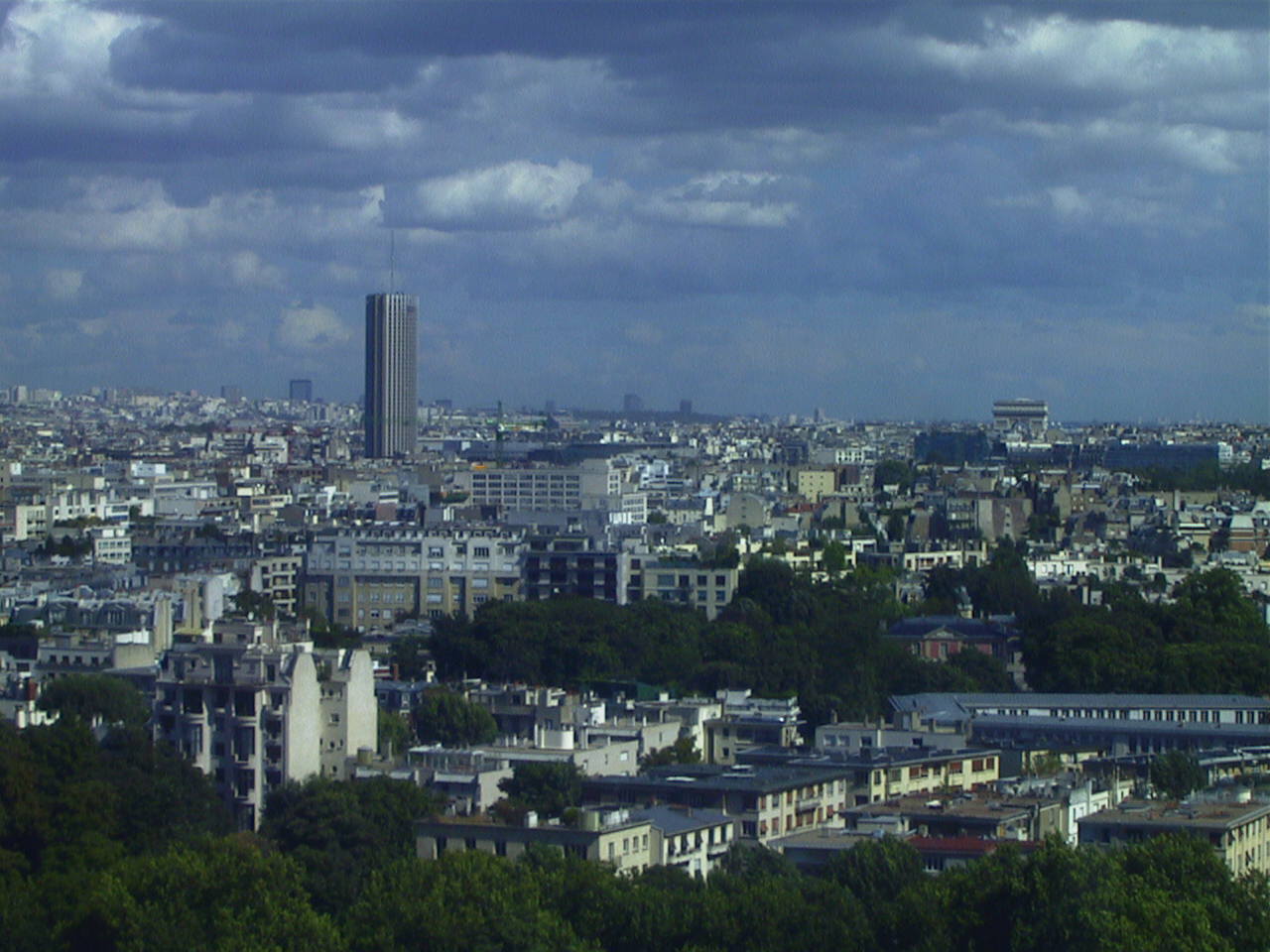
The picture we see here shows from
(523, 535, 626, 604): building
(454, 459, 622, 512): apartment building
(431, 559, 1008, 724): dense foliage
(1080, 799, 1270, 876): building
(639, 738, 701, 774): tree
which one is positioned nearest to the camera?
(1080, 799, 1270, 876): building

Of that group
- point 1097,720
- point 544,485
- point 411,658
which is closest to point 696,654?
point 411,658

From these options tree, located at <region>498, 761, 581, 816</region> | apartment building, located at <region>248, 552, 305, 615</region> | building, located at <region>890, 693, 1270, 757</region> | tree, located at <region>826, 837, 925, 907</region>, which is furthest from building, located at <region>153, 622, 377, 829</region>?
apartment building, located at <region>248, 552, 305, 615</region>

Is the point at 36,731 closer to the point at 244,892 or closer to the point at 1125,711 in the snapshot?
the point at 244,892

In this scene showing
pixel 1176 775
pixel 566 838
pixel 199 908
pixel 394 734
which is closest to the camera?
pixel 199 908

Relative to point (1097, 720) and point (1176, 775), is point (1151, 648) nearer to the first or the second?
point (1097, 720)

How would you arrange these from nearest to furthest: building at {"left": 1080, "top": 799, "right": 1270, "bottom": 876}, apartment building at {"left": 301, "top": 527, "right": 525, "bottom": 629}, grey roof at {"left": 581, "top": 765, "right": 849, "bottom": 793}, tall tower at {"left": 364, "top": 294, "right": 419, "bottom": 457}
Result: building at {"left": 1080, "top": 799, "right": 1270, "bottom": 876}
grey roof at {"left": 581, "top": 765, "right": 849, "bottom": 793}
apartment building at {"left": 301, "top": 527, "right": 525, "bottom": 629}
tall tower at {"left": 364, "top": 294, "right": 419, "bottom": 457}

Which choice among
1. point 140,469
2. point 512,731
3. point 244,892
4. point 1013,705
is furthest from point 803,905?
point 140,469

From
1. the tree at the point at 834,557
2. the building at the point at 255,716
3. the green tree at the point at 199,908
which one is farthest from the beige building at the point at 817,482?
the green tree at the point at 199,908

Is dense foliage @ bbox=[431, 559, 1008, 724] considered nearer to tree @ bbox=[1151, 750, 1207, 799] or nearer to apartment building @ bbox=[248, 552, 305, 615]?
tree @ bbox=[1151, 750, 1207, 799]
